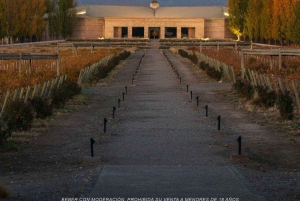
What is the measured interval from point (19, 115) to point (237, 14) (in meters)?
70.1

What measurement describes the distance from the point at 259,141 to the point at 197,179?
4.68 metres

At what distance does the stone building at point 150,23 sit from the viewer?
106044mm

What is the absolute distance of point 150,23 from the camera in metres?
109

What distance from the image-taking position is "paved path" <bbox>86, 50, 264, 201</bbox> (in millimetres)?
8859

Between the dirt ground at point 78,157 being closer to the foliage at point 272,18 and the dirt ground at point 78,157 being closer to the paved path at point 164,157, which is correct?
the paved path at point 164,157

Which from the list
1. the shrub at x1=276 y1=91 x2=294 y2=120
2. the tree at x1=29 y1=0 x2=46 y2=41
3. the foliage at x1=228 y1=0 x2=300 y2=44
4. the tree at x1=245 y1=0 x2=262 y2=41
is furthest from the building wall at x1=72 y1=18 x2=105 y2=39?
the shrub at x1=276 y1=91 x2=294 y2=120

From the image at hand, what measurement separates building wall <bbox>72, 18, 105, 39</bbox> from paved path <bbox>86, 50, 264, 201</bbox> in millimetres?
82543

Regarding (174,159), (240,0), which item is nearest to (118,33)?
(240,0)

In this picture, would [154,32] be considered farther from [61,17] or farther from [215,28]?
[61,17]

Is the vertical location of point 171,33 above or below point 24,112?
below

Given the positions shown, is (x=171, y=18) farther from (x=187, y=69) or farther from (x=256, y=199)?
(x=256, y=199)

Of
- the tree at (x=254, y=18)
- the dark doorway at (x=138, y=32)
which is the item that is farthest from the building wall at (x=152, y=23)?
the tree at (x=254, y=18)

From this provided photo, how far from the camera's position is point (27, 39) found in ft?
295

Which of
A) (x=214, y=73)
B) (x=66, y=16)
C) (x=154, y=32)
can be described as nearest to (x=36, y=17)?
(x=66, y=16)
